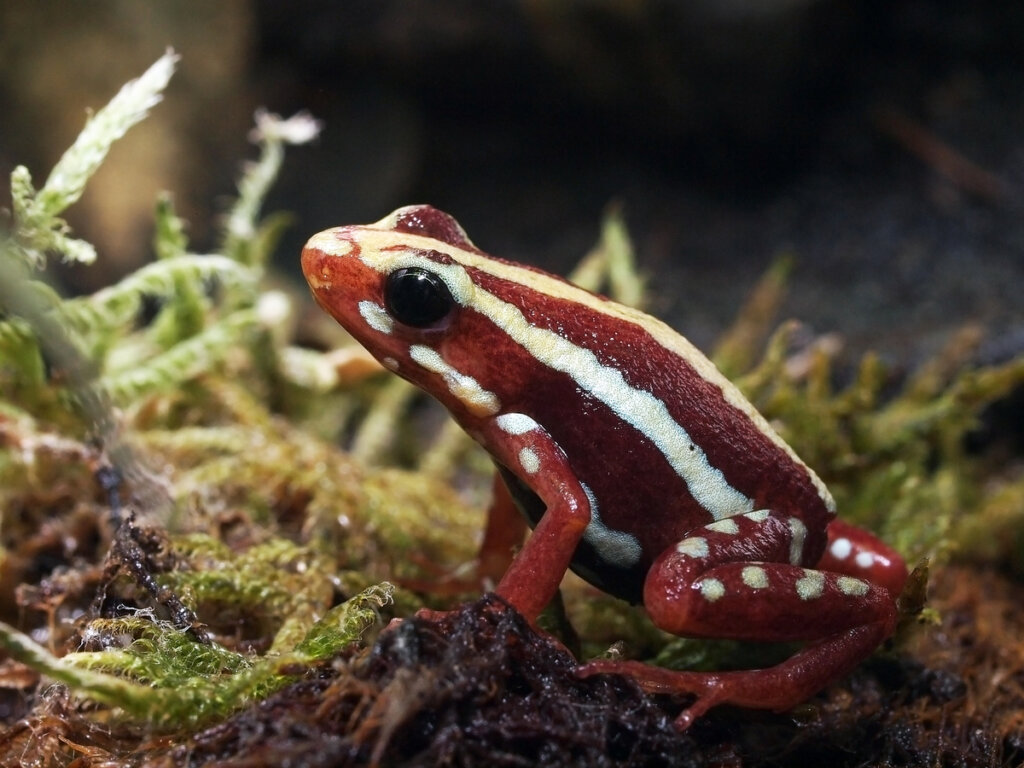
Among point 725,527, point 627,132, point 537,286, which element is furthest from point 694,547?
point 627,132

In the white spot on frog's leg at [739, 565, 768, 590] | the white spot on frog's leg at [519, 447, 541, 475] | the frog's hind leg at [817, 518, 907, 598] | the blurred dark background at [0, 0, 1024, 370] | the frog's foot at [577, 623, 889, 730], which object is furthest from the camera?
the blurred dark background at [0, 0, 1024, 370]

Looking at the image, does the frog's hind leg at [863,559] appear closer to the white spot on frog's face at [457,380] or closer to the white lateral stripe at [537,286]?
the white lateral stripe at [537,286]

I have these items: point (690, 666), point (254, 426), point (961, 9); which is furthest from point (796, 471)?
point (961, 9)

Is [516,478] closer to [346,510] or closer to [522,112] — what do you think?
[346,510]

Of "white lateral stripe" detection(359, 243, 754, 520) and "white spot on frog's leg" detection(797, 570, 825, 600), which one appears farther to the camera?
"white lateral stripe" detection(359, 243, 754, 520)

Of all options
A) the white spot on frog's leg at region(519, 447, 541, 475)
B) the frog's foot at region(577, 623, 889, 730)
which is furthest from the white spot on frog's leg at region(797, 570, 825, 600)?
the white spot on frog's leg at region(519, 447, 541, 475)

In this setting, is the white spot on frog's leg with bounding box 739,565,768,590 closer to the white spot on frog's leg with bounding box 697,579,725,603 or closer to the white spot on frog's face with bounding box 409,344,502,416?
the white spot on frog's leg with bounding box 697,579,725,603

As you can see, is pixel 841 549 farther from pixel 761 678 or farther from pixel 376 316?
pixel 376 316
